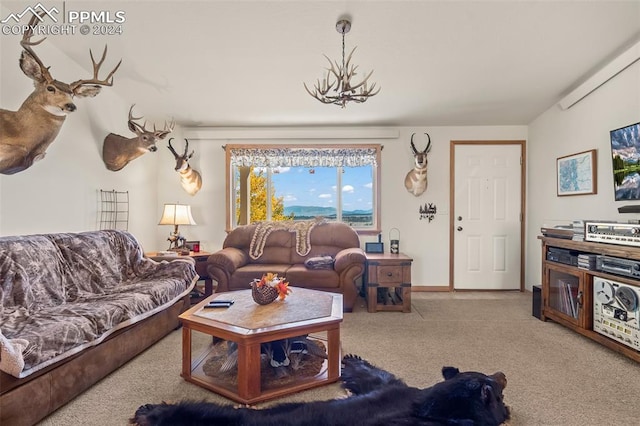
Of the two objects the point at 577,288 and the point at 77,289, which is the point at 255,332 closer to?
the point at 77,289

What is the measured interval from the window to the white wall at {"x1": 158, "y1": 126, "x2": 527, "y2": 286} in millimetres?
145

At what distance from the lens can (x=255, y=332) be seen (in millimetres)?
1730

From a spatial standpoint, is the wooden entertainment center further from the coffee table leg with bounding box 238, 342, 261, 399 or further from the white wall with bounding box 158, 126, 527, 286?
the coffee table leg with bounding box 238, 342, 261, 399

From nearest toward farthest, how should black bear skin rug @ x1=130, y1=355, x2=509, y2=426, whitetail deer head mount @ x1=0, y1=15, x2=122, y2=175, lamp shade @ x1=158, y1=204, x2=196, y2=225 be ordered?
1. black bear skin rug @ x1=130, y1=355, x2=509, y2=426
2. whitetail deer head mount @ x1=0, y1=15, x2=122, y2=175
3. lamp shade @ x1=158, y1=204, x2=196, y2=225

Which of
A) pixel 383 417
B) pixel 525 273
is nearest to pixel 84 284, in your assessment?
pixel 383 417

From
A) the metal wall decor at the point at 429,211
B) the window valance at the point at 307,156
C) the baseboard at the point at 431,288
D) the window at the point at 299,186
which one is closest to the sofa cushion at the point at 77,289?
the window at the point at 299,186

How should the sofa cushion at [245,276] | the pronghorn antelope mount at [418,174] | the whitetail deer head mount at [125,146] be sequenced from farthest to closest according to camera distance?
1. the pronghorn antelope mount at [418,174]
2. the sofa cushion at [245,276]
3. the whitetail deer head mount at [125,146]

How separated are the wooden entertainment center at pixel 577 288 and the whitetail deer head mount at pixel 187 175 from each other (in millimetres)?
4382

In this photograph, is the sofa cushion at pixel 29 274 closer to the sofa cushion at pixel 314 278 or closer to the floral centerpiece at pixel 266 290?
the floral centerpiece at pixel 266 290

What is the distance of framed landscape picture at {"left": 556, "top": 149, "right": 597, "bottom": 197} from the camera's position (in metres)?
3.19

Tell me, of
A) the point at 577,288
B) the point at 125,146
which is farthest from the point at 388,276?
the point at 125,146

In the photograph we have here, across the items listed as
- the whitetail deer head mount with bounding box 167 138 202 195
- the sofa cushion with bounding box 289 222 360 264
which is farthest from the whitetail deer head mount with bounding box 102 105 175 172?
the sofa cushion with bounding box 289 222 360 264

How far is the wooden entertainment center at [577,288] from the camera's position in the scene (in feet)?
7.53

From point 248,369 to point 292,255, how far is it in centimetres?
236
